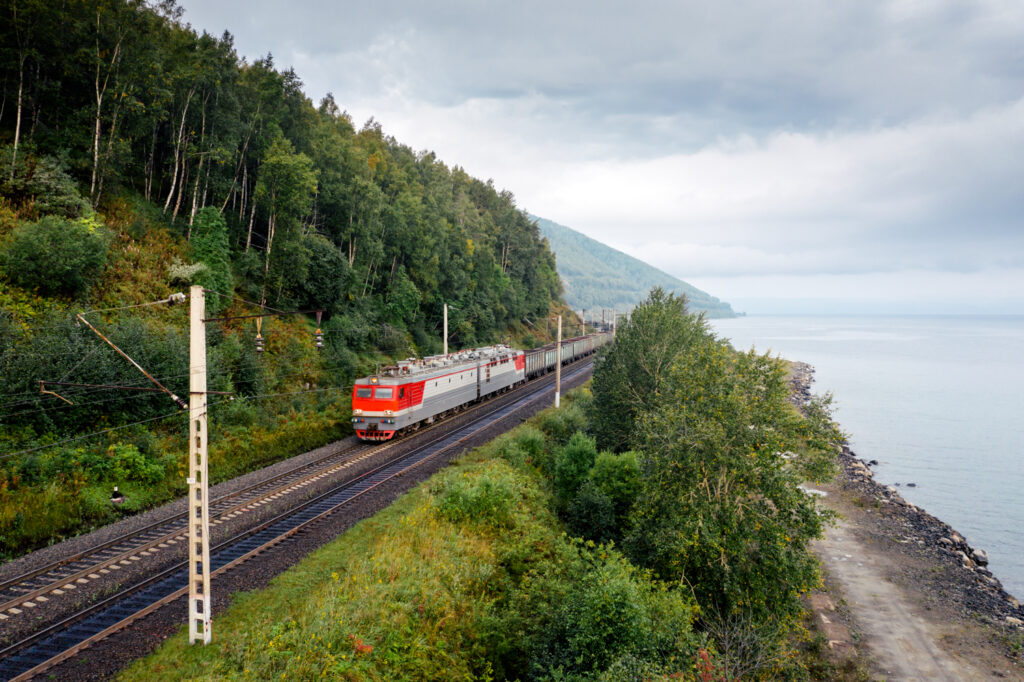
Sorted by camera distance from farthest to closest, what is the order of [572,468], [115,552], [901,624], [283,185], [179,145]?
[283,185]
[179,145]
[572,468]
[901,624]
[115,552]

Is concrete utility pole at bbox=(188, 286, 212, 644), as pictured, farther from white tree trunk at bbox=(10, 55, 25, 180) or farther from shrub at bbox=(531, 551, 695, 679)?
white tree trunk at bbox=(10, 55, 25, 180)

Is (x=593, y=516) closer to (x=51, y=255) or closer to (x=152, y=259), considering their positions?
(x=51, y=255)

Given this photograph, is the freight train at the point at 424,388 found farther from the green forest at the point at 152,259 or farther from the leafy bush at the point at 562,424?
the leafy bush at the point at 562,424

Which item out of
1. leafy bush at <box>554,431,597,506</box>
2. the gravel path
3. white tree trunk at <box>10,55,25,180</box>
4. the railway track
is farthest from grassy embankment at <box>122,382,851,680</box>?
white tree trunk at <box>10,55,25,180</box>

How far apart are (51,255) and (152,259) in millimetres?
8232

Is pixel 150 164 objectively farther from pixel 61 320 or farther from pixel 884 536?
pixel 884 536

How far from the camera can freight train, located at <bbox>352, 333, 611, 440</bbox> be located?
29297 millimetres

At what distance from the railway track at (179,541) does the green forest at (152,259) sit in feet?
9.90

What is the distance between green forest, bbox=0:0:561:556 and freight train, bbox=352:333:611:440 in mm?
3649

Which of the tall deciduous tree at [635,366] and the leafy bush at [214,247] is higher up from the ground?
the leafy bush at [214,247]

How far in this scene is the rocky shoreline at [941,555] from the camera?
928 inches

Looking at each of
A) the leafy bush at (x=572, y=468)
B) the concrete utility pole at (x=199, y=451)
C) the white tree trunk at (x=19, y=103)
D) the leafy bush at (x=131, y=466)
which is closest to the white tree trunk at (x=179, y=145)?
the white tree trunk at (x=19, y=103)

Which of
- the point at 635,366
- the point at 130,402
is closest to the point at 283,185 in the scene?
the point at 130,402

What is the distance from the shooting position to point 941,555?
95.0ft
